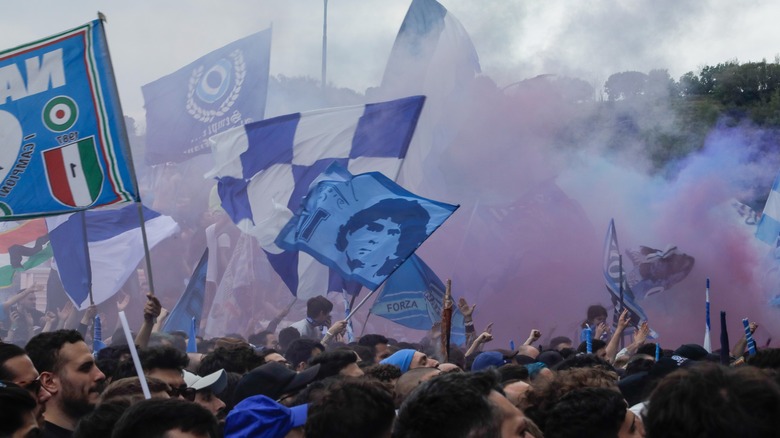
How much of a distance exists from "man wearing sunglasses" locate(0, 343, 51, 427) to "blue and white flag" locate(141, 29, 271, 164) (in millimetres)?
15114

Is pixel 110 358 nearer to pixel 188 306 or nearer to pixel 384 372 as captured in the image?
pixel 384 372

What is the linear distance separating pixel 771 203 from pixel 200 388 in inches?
347

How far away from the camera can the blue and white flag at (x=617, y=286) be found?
37.0 feet

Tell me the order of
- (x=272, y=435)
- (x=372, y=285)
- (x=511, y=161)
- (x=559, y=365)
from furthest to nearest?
(x=511, y=161), (x=372, y=285), (x=559, y=365), (x=272, y=435)

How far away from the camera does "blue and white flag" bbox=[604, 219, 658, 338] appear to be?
444 inches

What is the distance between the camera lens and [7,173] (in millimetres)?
6516

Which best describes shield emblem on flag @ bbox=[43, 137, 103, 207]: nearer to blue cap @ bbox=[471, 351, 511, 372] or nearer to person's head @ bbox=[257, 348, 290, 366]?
person's head @ bbox=[257, 348, 290, 366]

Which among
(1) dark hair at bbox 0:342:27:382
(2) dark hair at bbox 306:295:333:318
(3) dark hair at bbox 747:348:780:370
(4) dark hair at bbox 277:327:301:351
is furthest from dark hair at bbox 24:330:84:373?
(2) dark hair at bbox 306:295:333:318

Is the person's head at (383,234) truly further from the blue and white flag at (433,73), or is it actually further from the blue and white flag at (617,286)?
the blue and white flag at (433,73)

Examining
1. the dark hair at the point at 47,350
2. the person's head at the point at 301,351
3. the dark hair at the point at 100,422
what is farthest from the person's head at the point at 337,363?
the person's head at the point at 301,351

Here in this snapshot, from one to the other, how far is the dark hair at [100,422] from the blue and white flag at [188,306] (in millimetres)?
7606

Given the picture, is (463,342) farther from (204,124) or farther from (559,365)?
(204,124)

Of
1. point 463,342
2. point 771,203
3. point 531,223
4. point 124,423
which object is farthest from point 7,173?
point 531,223

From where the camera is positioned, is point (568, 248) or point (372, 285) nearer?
point (372, 285)
